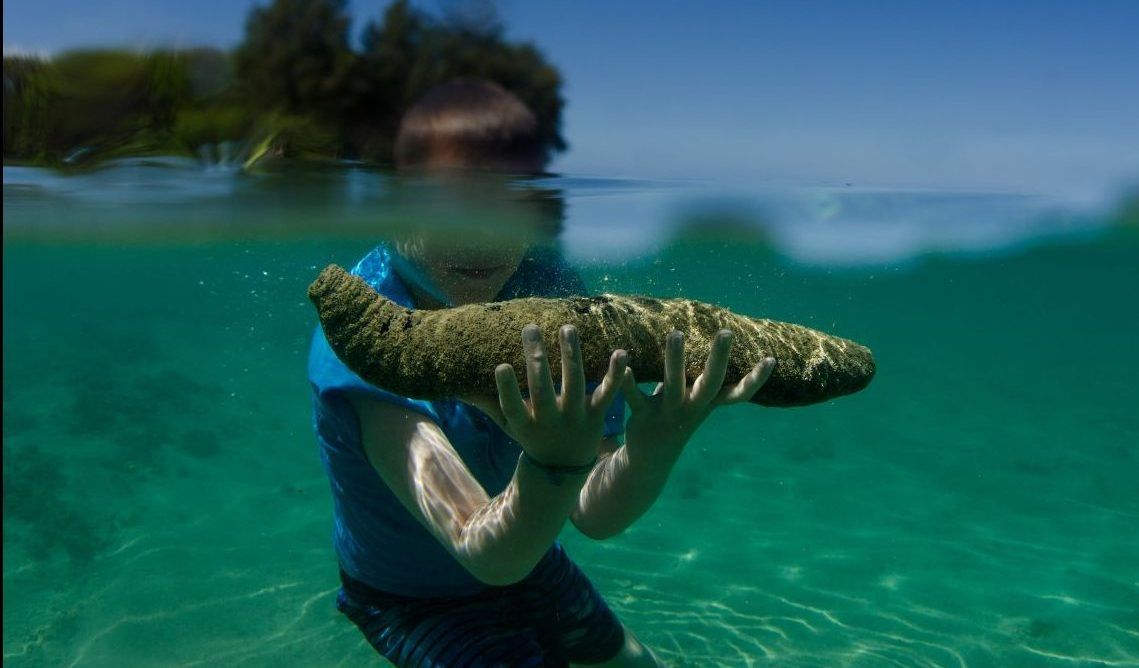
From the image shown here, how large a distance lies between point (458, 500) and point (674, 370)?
0.91m

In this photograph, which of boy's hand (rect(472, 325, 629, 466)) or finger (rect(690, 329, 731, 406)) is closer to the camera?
boy's hand (rect(472, 325, 629, 466))

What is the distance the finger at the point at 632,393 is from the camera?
8.29ft

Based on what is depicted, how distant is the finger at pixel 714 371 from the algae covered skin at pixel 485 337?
3.7 inches

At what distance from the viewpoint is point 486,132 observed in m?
3.70

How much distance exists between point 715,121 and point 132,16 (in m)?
5.09

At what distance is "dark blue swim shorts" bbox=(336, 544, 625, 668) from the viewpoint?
3.26m

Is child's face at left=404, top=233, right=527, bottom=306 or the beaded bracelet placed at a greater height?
child's face at left=404, top=233, right=527, bottom=306

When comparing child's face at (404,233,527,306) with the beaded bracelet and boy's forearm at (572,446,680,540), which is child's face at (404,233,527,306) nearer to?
boy's forearm at (572,446,680,540)

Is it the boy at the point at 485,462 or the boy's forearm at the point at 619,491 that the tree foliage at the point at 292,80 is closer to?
the boy at the point at 485,462

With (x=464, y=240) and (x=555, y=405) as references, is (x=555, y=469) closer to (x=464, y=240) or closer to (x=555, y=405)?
(x=555, y=405)

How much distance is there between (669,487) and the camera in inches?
443

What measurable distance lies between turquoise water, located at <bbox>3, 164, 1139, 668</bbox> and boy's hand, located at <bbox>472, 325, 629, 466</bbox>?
12.5 feet

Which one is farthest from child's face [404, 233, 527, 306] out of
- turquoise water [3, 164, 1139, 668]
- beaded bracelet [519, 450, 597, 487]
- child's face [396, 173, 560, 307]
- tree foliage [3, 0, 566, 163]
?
turquoise water [3, 164, 1139, 668]

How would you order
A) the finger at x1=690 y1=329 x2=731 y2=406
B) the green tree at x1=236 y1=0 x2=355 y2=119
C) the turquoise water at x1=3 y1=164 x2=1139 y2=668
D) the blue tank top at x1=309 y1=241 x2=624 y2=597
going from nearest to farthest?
the finger at x1=690 y1=329 x2=731 y2=406
the blue tank top at x1=309 y1=241 x2=624 y2=597
the green tree at x1=236 y1=0 x2=355 y2=119
the turquoise water at x1=3 y1=164 x2=1139 y2=668
